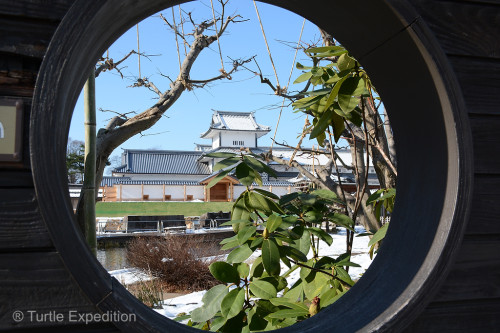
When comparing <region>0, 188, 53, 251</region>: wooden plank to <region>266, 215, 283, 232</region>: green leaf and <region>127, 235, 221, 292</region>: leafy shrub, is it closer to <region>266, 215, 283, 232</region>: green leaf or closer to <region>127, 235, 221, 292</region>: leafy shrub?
<region>266, 215, 283, 232</region>: green leaf

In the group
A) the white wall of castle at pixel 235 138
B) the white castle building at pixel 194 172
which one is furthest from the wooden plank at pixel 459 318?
the white wall of castle at pixel 235 138

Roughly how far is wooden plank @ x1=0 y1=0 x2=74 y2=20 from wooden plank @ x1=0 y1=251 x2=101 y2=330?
13.3 inches

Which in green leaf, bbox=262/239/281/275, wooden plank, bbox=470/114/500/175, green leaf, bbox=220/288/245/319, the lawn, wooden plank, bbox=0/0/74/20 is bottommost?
the lawn

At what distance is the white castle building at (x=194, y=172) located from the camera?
20.1m

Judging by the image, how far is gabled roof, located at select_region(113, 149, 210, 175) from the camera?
78.1ft

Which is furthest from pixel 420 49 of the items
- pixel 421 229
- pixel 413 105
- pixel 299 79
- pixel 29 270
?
pixel 29 270

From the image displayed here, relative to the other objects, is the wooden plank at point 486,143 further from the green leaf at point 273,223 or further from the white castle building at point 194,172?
the white castle building at point 194,172

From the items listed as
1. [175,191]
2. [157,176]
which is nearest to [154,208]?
[175,191]

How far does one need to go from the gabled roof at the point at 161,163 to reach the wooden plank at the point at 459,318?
76.3ft

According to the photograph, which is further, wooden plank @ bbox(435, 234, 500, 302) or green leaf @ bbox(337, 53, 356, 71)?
green leaf @ bbox(337, 53, 356, 71)

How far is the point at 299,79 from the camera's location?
132 cm

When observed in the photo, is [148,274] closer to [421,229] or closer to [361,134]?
[361,134]

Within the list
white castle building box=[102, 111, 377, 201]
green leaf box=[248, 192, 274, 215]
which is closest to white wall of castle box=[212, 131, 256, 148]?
white castle building box=[102, 111, 377, 201]

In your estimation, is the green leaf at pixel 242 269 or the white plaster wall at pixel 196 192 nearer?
the green leaf at pixel 242 269
